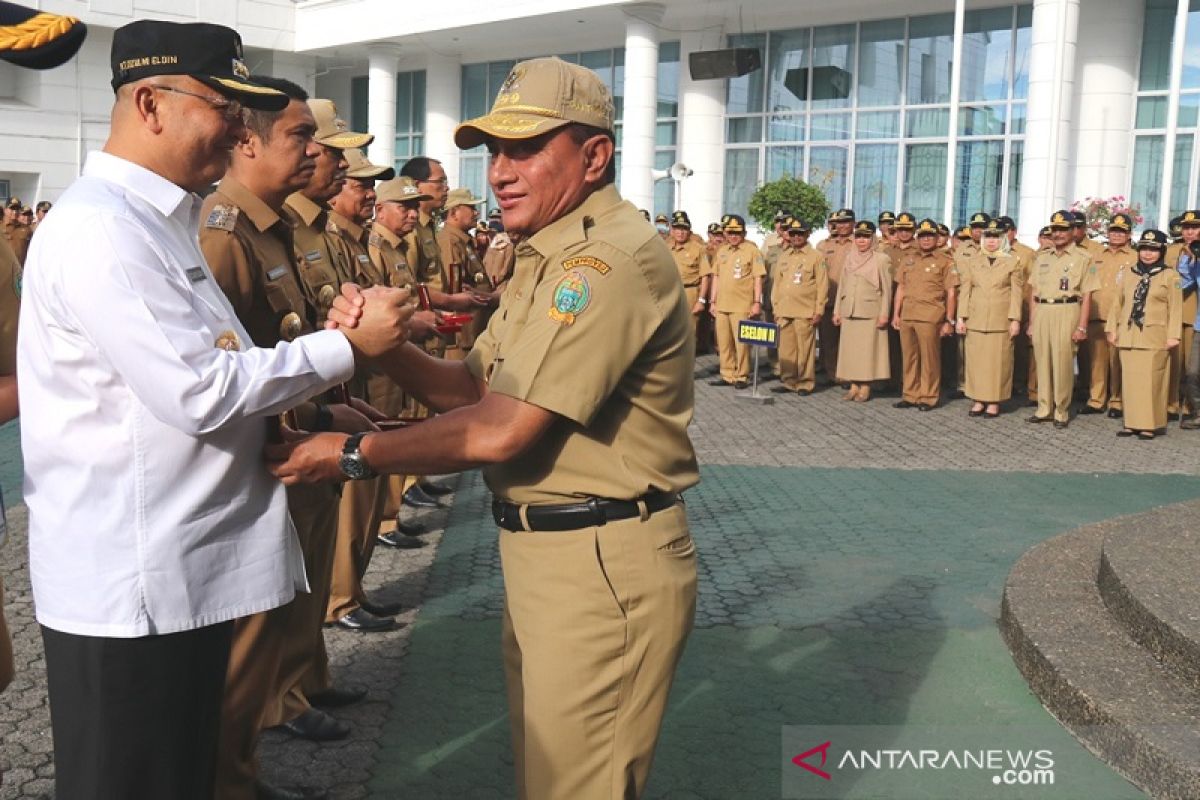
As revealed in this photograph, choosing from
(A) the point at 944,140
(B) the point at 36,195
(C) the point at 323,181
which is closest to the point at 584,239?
(C) the point at 323,181

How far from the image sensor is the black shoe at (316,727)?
12.8 feet

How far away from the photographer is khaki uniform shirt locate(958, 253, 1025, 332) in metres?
12.5

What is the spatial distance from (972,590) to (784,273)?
30.2 feet

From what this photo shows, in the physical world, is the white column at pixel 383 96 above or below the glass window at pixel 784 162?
above

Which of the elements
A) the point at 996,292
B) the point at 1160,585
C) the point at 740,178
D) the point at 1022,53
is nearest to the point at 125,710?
the point at 1160,585

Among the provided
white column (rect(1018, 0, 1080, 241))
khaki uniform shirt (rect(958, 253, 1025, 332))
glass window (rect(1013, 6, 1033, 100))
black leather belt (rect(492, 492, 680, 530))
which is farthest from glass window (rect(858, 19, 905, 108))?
black leather belt (rect(492, 492, 680, 530))

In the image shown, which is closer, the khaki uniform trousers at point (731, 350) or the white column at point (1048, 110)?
the khaki uniform trousers at point (731, 350)

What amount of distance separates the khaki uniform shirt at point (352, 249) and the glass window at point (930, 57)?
59.6ft

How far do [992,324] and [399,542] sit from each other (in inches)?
329

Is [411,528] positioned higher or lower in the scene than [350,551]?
lower

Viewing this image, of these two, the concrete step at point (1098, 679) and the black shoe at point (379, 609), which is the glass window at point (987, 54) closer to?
the concrete step at point (1098, 679)

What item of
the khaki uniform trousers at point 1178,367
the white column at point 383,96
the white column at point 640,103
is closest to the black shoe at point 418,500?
the khaki uniform trousers at point 1178,367

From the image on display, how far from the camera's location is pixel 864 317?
1377 cm

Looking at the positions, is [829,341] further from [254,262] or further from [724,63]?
[254,262]
